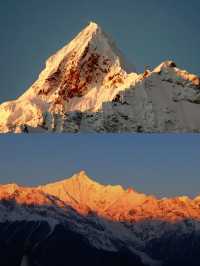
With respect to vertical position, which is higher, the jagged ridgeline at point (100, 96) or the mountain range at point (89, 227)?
the jagged ridgeline at point (100, 96)

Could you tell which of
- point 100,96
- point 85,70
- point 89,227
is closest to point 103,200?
point 89,227

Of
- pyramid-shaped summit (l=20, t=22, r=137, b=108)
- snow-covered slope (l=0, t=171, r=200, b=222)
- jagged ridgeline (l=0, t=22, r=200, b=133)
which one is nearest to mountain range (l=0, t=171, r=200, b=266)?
snow-covered slope (l=0, t=171, r=200, b=222)

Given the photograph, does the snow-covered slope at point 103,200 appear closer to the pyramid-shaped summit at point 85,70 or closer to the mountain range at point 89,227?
the mountain range at point 89,227

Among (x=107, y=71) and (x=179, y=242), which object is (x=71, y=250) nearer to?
(x=179, y=242)

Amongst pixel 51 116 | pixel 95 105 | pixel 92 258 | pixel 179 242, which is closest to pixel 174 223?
pixel 179 242

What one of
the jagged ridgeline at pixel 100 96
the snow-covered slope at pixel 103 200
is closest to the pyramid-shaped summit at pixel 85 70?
the jagged ridgeline at pixel 100 96

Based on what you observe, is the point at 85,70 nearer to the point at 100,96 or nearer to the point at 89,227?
the point at 100,96
